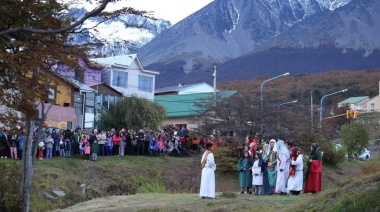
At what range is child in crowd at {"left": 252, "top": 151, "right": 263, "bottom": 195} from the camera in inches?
929

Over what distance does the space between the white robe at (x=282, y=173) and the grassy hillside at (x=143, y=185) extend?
147cm

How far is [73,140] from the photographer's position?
124 ft

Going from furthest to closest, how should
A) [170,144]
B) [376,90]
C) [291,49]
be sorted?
[291,49], [376,90], [170,144]

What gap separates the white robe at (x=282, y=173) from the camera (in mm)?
22750

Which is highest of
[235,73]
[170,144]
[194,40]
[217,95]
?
[194,40]

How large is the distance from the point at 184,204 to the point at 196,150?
2519 cm

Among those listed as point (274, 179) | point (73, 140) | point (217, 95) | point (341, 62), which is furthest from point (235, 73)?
point (274, 179)

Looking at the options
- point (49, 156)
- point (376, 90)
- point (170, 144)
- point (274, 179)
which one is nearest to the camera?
point (274, 179)

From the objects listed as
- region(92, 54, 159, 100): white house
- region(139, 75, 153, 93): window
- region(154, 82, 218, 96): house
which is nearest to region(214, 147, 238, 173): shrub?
region(92, 54, 159, 100): white house

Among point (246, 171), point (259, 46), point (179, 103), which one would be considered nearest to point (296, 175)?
point (246, 171)

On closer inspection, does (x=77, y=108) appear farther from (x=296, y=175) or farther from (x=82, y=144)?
(x=296, y=175)

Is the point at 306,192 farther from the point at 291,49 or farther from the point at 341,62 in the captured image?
the point at 291,49

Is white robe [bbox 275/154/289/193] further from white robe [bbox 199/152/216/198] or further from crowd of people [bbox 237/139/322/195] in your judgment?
white robe [bbox 199/152/216/198]

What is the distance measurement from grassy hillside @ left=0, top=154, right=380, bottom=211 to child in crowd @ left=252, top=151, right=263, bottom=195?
4.26 ft
